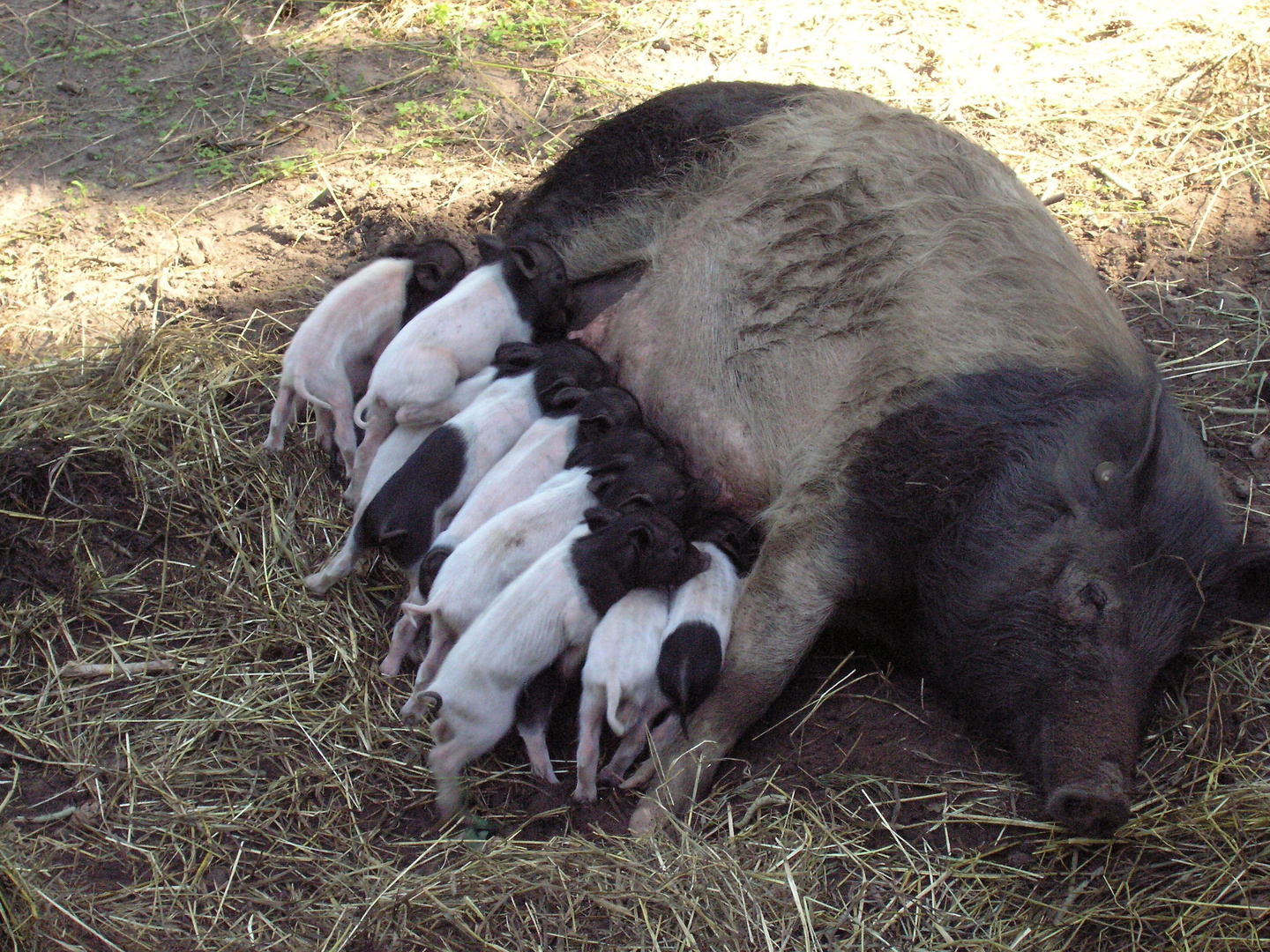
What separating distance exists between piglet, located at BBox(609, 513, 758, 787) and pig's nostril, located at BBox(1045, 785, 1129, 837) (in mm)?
875

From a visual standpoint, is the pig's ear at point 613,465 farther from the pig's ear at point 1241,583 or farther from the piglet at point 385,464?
the pig's ear at point 1241,583

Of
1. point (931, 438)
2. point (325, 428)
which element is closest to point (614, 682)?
point (931, 438)

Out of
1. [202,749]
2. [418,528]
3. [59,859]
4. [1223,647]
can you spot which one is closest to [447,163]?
[418,528]

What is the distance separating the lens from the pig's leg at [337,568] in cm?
307

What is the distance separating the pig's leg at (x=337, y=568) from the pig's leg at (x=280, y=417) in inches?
19.7

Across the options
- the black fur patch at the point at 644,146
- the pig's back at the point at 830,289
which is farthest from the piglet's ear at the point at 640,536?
the black fur patch at the point at 644,146

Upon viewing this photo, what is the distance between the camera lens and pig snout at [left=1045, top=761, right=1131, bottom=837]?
2293 mm

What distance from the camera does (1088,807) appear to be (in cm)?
231

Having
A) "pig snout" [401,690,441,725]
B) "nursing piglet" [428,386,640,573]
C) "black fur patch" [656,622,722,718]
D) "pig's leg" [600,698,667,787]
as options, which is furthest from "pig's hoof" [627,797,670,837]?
"nursing piglet" [428,386,640,573]

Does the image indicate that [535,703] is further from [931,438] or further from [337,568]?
[931,438]

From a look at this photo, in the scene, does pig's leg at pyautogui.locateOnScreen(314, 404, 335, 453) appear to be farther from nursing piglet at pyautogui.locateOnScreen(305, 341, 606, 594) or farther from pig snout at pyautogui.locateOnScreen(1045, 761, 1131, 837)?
pig snout at pyautogui.locateOnScreen(1045, 761, 1131, 837)

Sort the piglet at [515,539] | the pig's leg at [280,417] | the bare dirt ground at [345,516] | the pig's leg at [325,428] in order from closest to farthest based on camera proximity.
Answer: the bare dirt ground at [345,516] < the piglet at [515,539] < the pig's leg at [280,417] < the pig's leg at [325,428]

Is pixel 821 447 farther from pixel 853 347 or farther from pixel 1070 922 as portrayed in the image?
pixel 1070 922

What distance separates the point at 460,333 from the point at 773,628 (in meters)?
1.36
